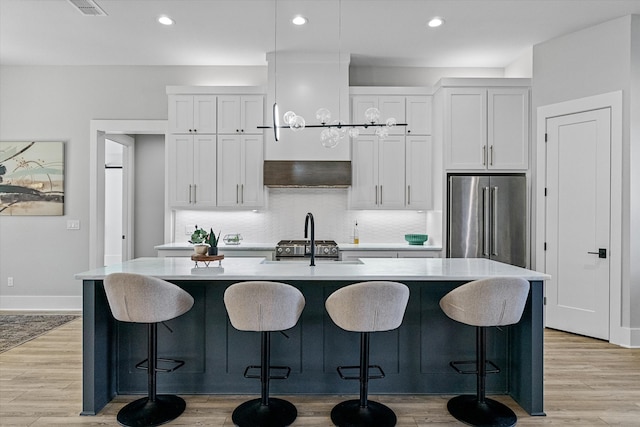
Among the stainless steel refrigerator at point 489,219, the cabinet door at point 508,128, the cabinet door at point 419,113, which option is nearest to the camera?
the stainless steel refrigerator at point 489,219

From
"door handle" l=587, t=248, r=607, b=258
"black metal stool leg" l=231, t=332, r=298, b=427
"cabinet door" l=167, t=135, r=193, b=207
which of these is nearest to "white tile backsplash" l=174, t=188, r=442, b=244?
"cabinet door" l=167, t=135, r=193, b=207

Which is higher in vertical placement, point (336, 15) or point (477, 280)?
point (336, 15)

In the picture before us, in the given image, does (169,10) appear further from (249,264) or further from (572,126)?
(572,126)

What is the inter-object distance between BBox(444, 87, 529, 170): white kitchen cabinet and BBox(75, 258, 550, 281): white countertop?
197 cm

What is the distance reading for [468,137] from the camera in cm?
490

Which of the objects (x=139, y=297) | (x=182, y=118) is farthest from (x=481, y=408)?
(x=182, y=118)

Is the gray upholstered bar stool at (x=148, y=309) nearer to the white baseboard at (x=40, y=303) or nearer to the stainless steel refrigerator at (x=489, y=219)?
the stainless steel refrigerator at (x=489, y=219)

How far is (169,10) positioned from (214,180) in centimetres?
190

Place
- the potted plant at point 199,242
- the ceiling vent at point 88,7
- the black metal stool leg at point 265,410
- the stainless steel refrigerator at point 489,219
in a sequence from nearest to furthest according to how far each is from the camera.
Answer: the black metal stool leg at point 265,410 < the potted plant at point 199,242 < the ceiling vent at point 88,7 < the stainless steel refrigerator at point 489,219

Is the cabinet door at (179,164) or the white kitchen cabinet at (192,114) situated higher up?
the white kitchen cabinet at (192,114)

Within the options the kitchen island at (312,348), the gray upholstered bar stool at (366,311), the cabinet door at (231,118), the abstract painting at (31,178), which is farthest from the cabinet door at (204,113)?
the gray upholstered bar stool at (366,311)

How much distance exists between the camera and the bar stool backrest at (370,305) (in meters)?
2.42

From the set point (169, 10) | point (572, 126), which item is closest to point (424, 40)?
point (572, 126)

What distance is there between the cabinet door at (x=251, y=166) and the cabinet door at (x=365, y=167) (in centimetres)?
112
